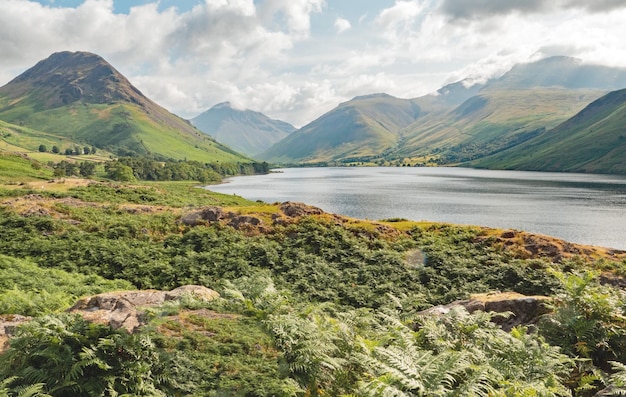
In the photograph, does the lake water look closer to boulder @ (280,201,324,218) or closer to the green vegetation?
boulder @ (280,201,324,218)

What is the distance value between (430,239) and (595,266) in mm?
11670

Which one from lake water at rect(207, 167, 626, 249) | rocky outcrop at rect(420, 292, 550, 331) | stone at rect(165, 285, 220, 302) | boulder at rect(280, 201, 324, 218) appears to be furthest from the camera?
lake water at rect(207, 167, 626, 249)

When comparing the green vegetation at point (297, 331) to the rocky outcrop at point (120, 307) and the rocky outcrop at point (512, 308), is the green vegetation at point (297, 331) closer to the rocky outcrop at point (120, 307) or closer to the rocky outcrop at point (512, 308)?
the rocky outcrop at point (120, 307)

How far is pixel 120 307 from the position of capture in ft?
36.3

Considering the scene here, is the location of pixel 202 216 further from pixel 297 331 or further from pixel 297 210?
pixel 297 331

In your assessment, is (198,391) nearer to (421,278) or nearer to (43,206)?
(421,278)

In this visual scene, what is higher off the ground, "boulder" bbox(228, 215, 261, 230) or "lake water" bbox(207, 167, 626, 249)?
"boulder" bbox(228, 215, 261, 230)

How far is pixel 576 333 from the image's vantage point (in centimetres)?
1075

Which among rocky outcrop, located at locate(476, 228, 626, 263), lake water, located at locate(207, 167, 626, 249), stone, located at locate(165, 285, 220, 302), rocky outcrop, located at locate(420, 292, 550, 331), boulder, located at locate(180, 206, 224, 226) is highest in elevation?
boulder, located at locate(180, 206, 224, 226)

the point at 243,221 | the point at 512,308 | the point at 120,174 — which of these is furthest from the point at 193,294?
the point at 120,174

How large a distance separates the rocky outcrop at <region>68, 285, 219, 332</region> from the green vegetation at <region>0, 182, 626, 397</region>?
22.3 inches

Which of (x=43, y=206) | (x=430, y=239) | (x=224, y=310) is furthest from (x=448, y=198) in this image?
(x=224, y=310)

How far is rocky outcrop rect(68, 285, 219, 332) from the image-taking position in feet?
31.0

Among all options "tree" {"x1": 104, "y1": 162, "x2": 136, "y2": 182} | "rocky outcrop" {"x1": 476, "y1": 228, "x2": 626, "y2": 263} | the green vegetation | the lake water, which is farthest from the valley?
"tree" {"x1": 104, "y1": 162, "x2": 136, "y2": 182}
